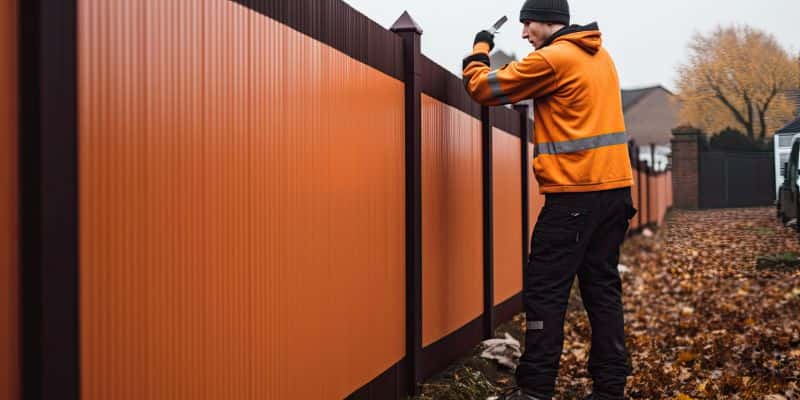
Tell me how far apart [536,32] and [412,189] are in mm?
1021

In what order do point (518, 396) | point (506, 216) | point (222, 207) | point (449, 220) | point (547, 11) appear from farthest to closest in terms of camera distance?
point (506, 216), point (449, 220), point (547, 11), point (518, 396), point (222, 207)

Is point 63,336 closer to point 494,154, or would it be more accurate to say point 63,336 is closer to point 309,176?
point 309,176

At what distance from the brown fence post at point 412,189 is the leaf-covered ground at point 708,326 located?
0.25 metres

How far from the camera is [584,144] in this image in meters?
3.90

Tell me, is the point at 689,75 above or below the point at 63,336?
above

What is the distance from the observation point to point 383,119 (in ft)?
12.6

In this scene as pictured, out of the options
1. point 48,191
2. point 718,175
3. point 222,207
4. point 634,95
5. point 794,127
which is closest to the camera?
point 48,191

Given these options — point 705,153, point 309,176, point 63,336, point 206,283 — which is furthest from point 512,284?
point 63,336

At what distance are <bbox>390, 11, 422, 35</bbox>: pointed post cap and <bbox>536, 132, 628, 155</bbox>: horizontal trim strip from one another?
89cm

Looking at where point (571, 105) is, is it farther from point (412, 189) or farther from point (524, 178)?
point (524, 178)

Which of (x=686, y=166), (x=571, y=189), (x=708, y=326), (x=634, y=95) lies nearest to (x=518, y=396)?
(x=571, y=189)

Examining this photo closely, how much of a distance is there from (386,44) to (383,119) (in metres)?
0.39

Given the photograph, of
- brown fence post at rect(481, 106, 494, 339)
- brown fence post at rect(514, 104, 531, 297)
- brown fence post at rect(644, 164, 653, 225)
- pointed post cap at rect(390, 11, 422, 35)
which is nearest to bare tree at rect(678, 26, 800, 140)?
brown fence post at rect(514, 104, 531, 297)

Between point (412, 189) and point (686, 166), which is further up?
point (686, 166)
